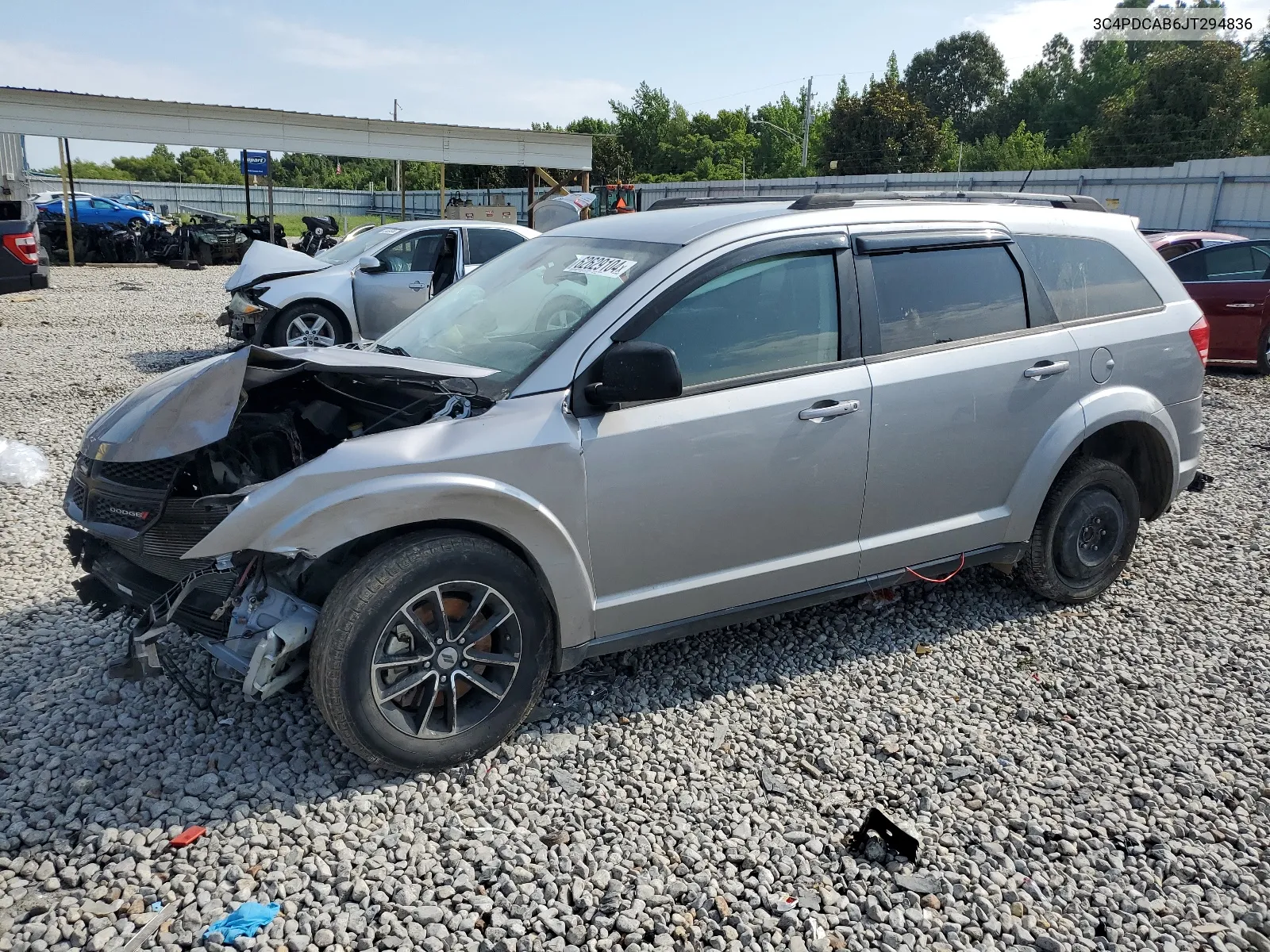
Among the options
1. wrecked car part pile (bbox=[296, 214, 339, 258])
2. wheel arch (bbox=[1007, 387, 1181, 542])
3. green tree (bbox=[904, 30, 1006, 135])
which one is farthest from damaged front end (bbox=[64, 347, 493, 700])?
green tree (bbox=[904, 30, 1006, 135])

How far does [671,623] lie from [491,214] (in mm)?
24552

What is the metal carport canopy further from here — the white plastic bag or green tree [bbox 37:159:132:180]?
green tree [bbox 37:159:132:180]

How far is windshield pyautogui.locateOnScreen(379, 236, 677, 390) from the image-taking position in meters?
3.66

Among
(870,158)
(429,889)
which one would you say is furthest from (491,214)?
(870,158)

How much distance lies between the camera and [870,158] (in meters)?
49.1

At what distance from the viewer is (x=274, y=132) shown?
24453mm

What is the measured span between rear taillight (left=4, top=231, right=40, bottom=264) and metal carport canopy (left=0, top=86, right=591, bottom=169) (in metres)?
11.3

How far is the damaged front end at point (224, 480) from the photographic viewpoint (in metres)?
3.21

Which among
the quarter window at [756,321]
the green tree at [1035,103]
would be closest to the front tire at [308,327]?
the quarter window at [756,321]

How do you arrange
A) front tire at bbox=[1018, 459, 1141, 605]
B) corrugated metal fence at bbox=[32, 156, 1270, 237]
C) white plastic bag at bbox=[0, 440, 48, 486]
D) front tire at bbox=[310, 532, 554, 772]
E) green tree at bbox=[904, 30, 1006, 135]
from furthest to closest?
1. green tree at bbox=[904, 30, 1006, 135]
2. corrugated metal fence at bbox=[32, 156, 1270, 237]
3. white plastic bag at bbox=[0, 440, 48, 486]
4. front tire at bbox=[1018, 459, 1141, 605]
5. front tire at bbox=[310, 532, 554, 772]

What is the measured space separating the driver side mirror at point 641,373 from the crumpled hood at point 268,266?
8.59 m

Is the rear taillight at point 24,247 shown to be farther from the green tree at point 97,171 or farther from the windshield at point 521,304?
the green tree at point 97,171

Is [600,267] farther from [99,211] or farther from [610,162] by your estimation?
Result: [610,162]

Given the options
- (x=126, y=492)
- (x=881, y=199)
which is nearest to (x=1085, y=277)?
(x=881, y=199)
